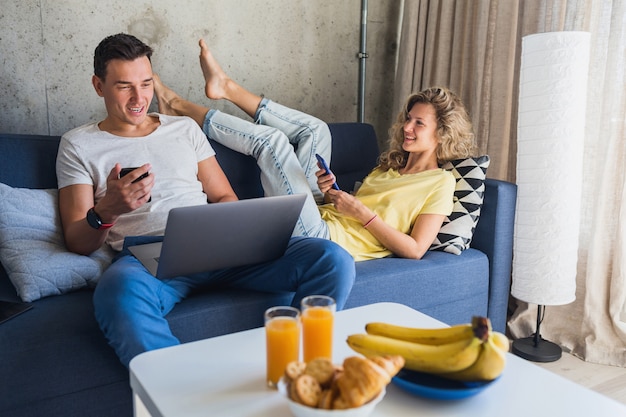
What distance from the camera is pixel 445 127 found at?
7.18 feet

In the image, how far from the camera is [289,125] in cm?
243

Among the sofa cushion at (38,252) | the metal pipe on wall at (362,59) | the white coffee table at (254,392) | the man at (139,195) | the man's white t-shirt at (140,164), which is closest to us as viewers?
the white coffee table at (254,392)

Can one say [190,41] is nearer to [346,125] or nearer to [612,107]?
[346,125]

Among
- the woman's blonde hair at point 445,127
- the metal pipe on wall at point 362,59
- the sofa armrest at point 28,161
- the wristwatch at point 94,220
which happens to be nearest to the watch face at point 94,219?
the wristwatch at point 94,220

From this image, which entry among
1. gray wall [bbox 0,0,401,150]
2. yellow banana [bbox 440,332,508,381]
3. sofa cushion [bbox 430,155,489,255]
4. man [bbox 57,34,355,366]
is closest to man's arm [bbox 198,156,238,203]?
man [bbox 57,34,355,366]

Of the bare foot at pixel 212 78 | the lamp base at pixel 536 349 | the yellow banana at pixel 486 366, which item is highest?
the bare foot at pixel 212 78

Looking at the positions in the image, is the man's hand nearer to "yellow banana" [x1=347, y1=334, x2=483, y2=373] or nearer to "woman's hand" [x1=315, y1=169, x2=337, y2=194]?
"woman's hand" [x1=315, y1=169, x2=337, y2=194]

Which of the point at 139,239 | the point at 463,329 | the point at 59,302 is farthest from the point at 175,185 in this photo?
the point at 463,329

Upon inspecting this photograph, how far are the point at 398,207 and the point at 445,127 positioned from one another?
0.37 m

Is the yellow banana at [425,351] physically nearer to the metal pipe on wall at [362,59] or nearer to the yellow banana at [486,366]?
the yellow banana at [486,366]

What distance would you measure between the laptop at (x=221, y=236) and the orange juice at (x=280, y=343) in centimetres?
46

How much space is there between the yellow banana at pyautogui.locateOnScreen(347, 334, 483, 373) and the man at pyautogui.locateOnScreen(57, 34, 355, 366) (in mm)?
611

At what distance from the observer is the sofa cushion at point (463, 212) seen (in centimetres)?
217

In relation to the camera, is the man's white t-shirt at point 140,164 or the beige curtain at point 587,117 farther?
the beige curtain at point 587,117
